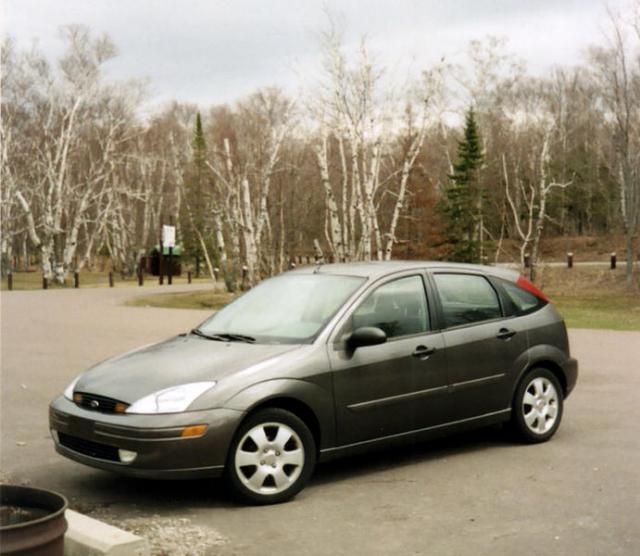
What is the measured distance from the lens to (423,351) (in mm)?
6965

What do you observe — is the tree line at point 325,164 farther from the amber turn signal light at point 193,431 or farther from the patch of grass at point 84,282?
the amber turn signal light at point 193,431

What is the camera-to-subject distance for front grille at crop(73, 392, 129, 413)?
5.96 meters

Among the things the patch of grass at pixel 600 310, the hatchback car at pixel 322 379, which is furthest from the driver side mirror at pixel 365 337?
the patch of grass at pixel 600 310

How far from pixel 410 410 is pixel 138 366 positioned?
1.99 m

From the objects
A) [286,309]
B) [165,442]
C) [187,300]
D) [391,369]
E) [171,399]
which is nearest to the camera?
[165,442]

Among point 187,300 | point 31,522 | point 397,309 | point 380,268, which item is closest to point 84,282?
point 187,300

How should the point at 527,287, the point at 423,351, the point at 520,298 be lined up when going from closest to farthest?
1. the point at 423,351
2. the point at 520,298
3. the point at 527,287

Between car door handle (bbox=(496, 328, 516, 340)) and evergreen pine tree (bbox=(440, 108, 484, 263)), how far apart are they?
4292 centimetres

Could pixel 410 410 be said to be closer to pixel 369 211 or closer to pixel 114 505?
pixel 114 505

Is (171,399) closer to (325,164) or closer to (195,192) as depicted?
(325,164)

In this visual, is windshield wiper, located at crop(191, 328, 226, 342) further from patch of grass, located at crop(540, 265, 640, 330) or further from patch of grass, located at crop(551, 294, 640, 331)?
patch of grass, located at crop(540, 265, 640, 330)

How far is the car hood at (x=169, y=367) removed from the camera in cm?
604

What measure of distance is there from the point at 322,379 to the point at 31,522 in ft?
9.75

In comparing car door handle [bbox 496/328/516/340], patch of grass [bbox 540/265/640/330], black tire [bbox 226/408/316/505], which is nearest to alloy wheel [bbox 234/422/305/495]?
black tire [bbox 226/408/316/505]
